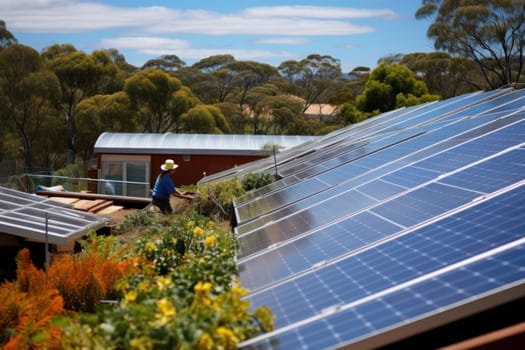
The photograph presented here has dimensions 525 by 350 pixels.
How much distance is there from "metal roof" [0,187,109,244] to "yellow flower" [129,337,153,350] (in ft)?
18.0

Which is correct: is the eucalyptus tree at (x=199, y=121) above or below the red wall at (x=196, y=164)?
above

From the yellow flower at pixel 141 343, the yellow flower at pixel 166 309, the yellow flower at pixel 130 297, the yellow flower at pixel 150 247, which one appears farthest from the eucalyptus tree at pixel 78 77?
the yellow flower at pixel 141 343

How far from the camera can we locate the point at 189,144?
33844mm

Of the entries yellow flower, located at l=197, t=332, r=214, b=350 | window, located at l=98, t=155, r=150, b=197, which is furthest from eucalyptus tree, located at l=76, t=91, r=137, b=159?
yellow flower, located at l=197, t=332, r=214, b=350

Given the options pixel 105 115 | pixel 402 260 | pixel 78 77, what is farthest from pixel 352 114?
pixel 402 260

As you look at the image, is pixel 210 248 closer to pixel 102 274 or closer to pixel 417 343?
pixel 102 274

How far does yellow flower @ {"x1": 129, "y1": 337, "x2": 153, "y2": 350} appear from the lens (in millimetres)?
3703

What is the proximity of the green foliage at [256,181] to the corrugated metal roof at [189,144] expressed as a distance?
1757cm

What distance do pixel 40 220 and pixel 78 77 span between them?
152 feet

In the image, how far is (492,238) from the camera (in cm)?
455

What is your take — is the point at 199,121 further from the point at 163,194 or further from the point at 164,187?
the point at 164,187

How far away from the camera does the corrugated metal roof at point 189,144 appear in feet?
108

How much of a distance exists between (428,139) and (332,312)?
6.80 meters

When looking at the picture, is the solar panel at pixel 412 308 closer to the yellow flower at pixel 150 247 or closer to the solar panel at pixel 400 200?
the solar panel at pixel 400 200
